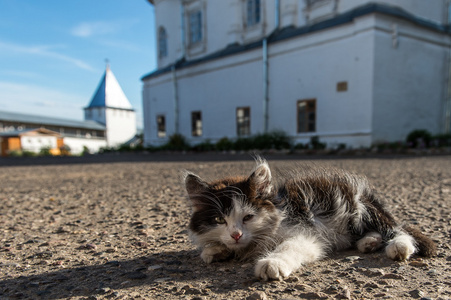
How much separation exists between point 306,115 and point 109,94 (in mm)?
35681

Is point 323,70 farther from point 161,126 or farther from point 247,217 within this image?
point 161,126

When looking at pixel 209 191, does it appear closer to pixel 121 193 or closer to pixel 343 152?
pixel 121 193

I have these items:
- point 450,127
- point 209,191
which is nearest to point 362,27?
point 450,127

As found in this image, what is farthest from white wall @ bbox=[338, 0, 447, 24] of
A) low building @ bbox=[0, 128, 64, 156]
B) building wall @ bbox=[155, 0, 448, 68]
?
low building @ bbox=[0, 128, 64, 156]

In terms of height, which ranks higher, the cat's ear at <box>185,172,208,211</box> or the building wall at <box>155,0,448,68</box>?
the building wall at <box>155,0,448,68</box>

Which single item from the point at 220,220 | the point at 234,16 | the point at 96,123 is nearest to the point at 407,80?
the point at 234,16

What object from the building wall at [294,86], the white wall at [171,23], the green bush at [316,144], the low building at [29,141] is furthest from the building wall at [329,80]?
the low building at [29,141]

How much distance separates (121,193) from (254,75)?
45.0ft

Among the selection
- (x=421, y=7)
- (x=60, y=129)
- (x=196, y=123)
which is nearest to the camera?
(x=421, y=7)

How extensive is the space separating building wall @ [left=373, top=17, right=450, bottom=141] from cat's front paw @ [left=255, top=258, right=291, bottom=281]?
12.9m

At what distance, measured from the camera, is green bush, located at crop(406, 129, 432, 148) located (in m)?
11.7

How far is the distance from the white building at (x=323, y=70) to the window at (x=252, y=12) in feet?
0.19

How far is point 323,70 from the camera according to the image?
14086 mm

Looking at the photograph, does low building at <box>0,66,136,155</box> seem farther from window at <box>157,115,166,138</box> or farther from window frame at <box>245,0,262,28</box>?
window frame at <box>245,0,262,28</box>
